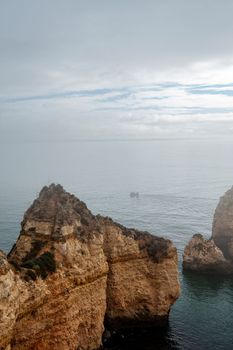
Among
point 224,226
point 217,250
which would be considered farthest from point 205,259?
point 224,226

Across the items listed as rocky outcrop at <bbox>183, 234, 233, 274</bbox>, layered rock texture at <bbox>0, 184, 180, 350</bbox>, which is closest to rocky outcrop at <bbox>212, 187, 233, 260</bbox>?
rocky outcrop at <bbox>183, 234, 233, 274</bbox>

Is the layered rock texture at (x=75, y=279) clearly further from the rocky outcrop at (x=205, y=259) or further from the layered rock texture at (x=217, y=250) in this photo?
the layered rock texture at (x=217, y=250)

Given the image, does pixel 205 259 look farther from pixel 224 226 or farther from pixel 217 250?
pixel 224 226

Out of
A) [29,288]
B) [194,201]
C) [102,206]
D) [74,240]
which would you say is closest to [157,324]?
[74,240]

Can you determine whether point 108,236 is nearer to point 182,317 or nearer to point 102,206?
point 182,317

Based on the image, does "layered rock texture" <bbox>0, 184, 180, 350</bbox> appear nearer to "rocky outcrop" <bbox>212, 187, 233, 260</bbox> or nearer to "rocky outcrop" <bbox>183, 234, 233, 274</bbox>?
"rocky outcrop" <bbox>183, 234, 233, 274</bbox>

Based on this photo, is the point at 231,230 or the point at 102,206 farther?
the point at 102,206
